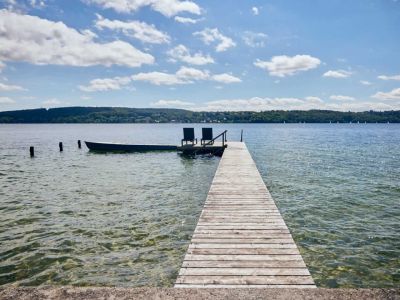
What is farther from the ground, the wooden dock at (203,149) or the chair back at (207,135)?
the chair back at (207,135)

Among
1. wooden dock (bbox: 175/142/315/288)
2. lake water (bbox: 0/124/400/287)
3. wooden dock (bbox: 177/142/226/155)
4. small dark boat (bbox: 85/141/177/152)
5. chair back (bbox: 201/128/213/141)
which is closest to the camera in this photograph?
wooden dock (bbox: 175/142/315/288)

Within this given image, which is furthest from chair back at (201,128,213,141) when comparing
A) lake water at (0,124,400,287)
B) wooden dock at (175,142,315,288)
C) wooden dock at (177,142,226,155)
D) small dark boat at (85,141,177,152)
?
wooden dock at (175,142,315,288)

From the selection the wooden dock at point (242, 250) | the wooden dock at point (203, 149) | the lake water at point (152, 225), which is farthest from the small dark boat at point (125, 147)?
the wooden dock at point (242, 250)

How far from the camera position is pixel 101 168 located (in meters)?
25.1

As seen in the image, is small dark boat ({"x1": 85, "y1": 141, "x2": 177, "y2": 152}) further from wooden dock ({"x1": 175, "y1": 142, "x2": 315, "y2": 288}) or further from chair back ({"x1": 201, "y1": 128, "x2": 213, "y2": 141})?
wooden dock ({"x1": 175, "y1": 142, "x2": 315, "y2": 288})

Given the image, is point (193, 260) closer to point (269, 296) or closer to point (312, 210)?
point (269, 296)

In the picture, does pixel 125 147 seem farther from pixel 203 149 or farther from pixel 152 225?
pixel 152 225

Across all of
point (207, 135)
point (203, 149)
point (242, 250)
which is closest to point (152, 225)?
point (242, 250)

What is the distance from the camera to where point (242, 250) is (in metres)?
6.38

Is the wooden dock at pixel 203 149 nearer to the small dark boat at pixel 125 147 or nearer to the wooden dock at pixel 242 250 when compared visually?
the small dark boat at pixel 125 147

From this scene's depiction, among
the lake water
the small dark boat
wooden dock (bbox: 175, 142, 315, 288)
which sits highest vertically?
wooden dock (bbox: 175, 142, 315, 288)

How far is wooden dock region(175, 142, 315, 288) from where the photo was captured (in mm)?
5154

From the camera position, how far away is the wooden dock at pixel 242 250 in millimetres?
5154

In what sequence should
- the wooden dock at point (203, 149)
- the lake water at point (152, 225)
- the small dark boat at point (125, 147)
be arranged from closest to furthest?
the lake water at point (152, 225), the wooden dock at point (203, 149), the small dark boat at point (125, 147)
